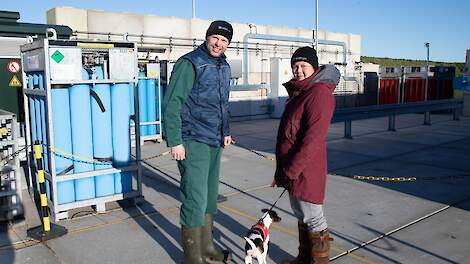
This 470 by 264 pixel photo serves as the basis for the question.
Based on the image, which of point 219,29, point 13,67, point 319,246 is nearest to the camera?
point 319,246

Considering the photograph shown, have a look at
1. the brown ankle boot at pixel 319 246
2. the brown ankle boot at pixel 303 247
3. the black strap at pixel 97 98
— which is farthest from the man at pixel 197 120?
the black strap at pixel 97 98

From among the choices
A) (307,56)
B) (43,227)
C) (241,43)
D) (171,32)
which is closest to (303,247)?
(307,56)

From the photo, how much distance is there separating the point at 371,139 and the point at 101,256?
9.10 metres

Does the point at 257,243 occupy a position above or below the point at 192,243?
above

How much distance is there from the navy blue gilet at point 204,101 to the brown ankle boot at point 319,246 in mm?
1184

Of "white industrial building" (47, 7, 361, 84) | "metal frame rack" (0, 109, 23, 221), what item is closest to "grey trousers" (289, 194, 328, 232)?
"metal frame rack" (0, 109, 23, 221)

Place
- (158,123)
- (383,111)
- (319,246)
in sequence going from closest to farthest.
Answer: (319,246), (158,123), (383,111)

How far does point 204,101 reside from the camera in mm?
3605

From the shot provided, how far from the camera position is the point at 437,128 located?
13.7 metres

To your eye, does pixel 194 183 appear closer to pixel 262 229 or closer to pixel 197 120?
pixel 197 120

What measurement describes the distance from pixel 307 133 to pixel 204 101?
3.23 feet

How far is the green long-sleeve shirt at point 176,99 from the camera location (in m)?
3.38

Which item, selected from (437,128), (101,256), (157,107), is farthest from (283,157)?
(437,128)

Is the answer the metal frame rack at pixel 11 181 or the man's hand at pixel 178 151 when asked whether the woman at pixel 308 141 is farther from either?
the metal frame rack at pixel 11 181
